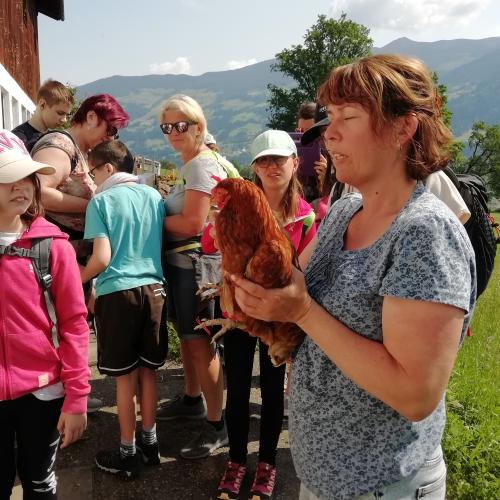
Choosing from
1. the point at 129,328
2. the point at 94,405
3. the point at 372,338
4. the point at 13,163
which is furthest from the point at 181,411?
the point at 372,338

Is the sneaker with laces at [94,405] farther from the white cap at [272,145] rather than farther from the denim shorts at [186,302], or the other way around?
the white cap at [272,145]

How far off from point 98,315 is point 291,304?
2078mm

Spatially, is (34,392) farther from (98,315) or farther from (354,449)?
(354,449)

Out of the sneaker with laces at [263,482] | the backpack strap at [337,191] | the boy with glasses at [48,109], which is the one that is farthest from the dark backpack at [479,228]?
the boy with glasses at [48,109]

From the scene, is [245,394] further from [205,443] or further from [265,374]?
[205,443]

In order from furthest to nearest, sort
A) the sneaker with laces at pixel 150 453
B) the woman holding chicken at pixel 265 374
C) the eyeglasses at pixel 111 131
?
1. the eyeglasses at pixel 111 131
2. the sneaker with laces at pixel 150 453
3. the woman holding chicken at pixel 265 374

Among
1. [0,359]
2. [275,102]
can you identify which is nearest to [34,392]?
[0,359]

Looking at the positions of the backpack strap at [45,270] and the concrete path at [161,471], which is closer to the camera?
the backpack strap at [45,270]

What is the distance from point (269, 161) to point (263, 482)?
214cm

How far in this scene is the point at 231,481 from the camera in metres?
2.86

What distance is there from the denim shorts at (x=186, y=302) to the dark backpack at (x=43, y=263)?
3.92ft

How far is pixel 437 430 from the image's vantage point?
1.33 meters

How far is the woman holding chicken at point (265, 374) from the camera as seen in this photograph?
2.84m

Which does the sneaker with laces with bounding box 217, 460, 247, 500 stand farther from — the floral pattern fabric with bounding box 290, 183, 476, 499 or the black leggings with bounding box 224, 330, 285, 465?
the floral pattern fabric with bounding box 290, 183, 476, 499
